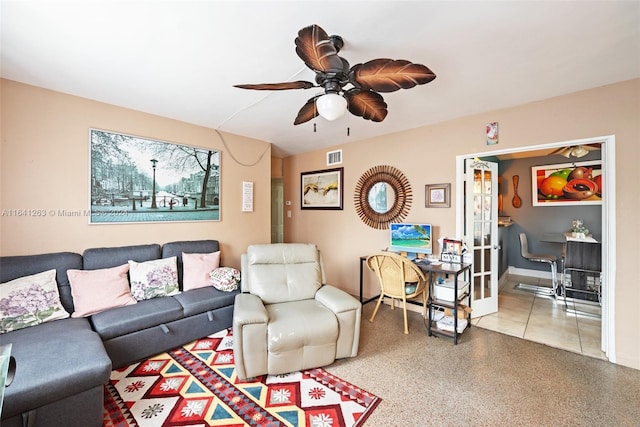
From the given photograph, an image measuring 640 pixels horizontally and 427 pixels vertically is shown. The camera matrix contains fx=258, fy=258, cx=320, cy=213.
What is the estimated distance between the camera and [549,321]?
304 centimetres

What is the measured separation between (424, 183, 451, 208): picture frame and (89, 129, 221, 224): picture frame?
A: 2768 mm

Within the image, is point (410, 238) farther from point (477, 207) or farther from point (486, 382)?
point (486, 382)

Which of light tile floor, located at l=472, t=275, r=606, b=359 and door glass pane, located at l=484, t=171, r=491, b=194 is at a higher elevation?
door glass pane, located at l=484, t=171, r=491, b=194

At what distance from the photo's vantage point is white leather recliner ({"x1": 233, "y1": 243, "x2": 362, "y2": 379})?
194 cm

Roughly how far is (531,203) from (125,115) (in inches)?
264

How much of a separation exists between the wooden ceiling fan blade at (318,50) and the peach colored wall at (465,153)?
1.72 meters

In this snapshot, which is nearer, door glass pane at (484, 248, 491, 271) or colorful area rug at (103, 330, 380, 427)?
colorful area rug at (103, 330, 380, 427)

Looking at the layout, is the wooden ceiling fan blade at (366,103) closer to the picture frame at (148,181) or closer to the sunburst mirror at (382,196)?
the sunburst mirror at (382,196)

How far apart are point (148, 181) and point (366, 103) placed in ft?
8.37

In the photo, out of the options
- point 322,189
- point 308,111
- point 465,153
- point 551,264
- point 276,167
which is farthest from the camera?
point 276,167

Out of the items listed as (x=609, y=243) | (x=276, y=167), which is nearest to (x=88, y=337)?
(x=276, y=167)

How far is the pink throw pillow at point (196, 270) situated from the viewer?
2805 mm

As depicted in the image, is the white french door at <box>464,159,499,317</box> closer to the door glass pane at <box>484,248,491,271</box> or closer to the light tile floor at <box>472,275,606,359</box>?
the door glass pane at <box>484,248,491,271</box>

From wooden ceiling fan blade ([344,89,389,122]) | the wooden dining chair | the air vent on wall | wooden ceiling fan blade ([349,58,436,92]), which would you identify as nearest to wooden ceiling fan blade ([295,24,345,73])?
wooden ceiling fan blade ([349,58,436,92])
